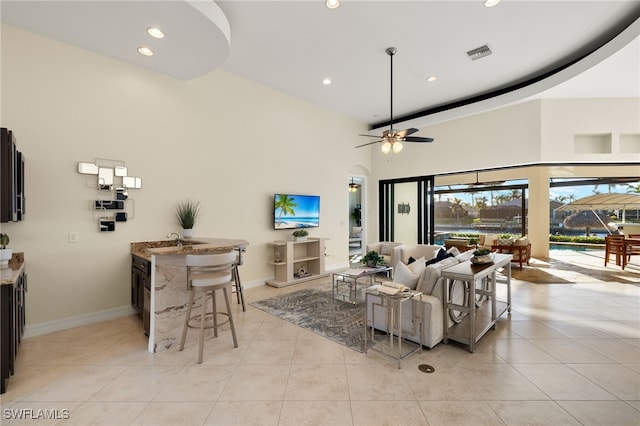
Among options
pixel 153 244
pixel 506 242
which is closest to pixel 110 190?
pixel 153 244

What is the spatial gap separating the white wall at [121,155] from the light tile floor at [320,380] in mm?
768

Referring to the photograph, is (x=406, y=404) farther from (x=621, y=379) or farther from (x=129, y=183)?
(x=129, y=183)

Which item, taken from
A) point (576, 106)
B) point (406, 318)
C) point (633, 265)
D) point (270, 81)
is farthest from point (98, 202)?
point (633, 265)

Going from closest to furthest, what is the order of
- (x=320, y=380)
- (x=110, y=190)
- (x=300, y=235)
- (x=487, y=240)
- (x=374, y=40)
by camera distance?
(x=320, y=380)
(x=110, y=190)
(x=374, y=40)
(x=300, y=235)
(x=487, y=240)

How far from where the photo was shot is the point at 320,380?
2.43 metres

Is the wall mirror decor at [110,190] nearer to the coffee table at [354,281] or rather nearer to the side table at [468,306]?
the coffee table at [354,281]

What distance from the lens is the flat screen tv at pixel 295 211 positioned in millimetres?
5660

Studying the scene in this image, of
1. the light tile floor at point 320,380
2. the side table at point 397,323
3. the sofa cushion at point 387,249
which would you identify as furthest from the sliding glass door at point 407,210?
the side table at point 397,323

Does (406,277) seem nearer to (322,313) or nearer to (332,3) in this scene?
(322,313)

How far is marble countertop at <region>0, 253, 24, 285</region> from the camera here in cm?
225

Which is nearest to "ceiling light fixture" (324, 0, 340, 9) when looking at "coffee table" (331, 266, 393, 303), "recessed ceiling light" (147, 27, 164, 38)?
"recessed ceiling light" (147, 27, 164, 38)

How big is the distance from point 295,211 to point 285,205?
31cm

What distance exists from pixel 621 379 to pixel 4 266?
18.8ft

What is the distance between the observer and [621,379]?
8.02 ft
